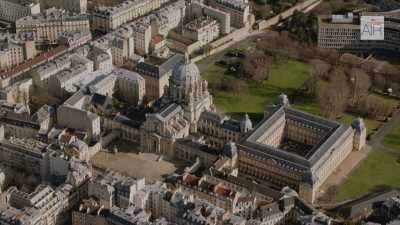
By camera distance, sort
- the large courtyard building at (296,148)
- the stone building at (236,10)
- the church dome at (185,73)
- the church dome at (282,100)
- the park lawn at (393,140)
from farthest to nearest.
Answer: the stone building at (236,10)
the church dome at (282,100)
the park lawn at (393,140)
the church dome at (185,73)
the large courtyard building at (296,148)

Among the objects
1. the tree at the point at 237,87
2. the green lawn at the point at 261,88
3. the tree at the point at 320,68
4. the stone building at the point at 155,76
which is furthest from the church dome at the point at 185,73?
the tree at the point at 320,68

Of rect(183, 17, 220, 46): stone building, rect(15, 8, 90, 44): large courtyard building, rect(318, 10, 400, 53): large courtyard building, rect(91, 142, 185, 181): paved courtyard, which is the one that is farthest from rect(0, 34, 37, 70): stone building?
rect(318, 10, 400, 53): large courtyard building

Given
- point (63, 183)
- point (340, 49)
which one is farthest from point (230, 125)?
point (340, 49)

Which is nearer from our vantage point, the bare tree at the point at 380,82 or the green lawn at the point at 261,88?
the green lawn at the point at 261,88

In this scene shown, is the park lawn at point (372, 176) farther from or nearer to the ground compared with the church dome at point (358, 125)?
nearer to the ground

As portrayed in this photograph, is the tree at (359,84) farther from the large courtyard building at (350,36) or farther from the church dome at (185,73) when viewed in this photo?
the church dome at (185,73)

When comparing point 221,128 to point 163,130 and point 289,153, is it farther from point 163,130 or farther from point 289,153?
point 289,153
